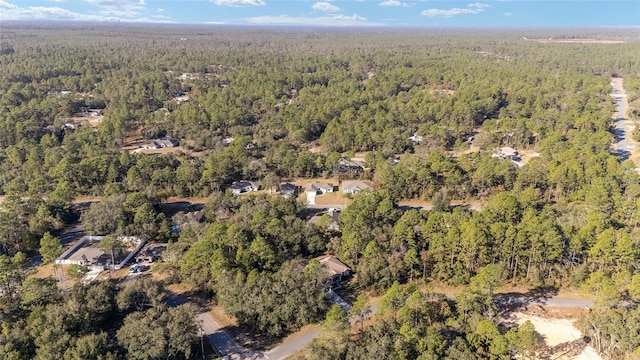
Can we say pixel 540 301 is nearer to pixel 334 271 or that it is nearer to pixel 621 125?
pixel 334 271

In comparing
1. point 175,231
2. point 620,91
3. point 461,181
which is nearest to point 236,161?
point 175,231

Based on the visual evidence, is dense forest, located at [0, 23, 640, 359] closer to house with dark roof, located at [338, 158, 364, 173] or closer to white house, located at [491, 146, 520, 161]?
house with dark roof, located at [338, 158, 364, 173]

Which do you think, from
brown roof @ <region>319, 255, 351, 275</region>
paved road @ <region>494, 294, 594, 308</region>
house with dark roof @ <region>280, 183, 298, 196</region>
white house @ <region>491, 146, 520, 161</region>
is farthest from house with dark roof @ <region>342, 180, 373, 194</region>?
white house @ <region>491, 146, 520, 161</region>

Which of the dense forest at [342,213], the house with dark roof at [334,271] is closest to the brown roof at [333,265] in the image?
the house with dark roof at [334,271]

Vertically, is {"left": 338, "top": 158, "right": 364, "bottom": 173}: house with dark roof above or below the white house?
below

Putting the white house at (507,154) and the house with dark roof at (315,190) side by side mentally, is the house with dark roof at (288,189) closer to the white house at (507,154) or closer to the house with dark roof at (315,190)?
the house with dark roof at (315,190)

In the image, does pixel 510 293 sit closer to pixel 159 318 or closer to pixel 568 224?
pixel 568 224
